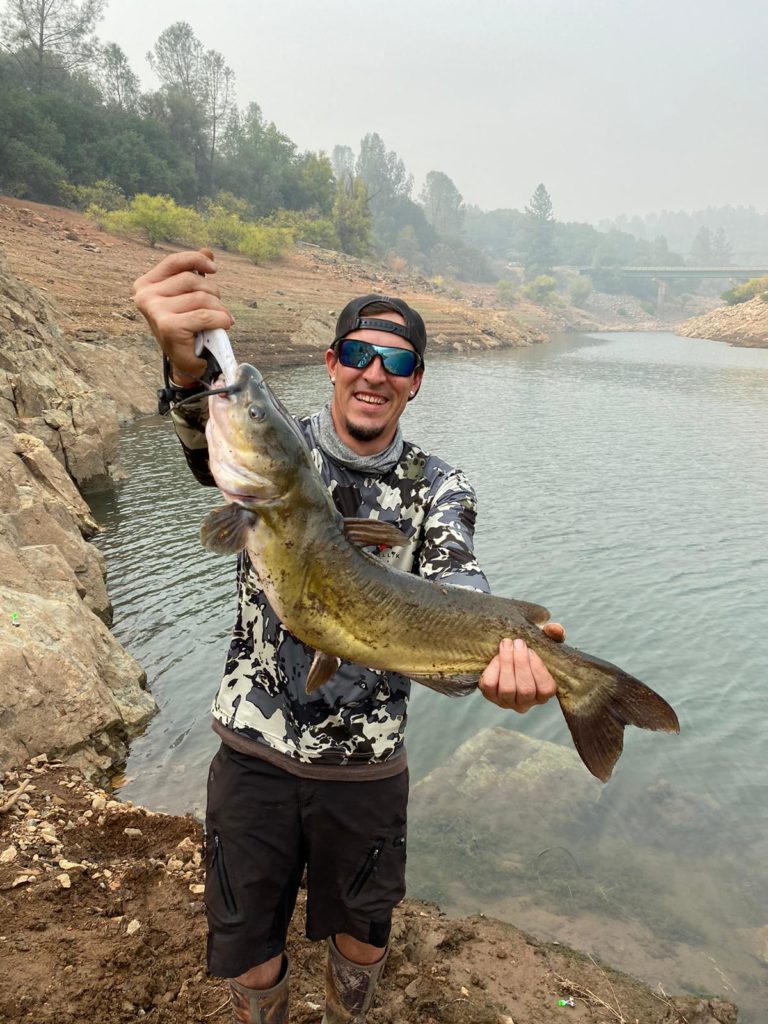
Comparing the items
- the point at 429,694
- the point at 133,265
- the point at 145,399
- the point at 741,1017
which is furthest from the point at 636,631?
the point at 133,265

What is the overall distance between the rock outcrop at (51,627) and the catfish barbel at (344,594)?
13.6 ft

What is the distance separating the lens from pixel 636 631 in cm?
1021

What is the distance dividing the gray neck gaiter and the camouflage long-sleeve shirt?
0.12 feet

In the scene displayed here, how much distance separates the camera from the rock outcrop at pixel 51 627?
19.4 ft

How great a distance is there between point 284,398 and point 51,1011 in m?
26.3

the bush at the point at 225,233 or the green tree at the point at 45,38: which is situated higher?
the green tree at the point at 45,38

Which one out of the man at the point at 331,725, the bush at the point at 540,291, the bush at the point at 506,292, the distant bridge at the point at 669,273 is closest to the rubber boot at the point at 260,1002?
the man at the point at 331,725

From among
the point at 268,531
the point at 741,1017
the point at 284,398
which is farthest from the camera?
the point at 284,398

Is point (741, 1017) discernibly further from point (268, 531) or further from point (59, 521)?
point (59, 521)

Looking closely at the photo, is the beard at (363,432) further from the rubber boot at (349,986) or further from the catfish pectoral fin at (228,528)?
the rubber boot at (349,986)

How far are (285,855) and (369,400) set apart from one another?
6.49ft

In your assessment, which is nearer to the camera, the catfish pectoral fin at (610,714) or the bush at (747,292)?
the catfish pectoral fin at (610,714)

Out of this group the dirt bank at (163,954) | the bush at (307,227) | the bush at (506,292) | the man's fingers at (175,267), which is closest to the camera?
the man's fingers at (175,267)

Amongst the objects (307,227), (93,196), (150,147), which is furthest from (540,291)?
(93,196)
